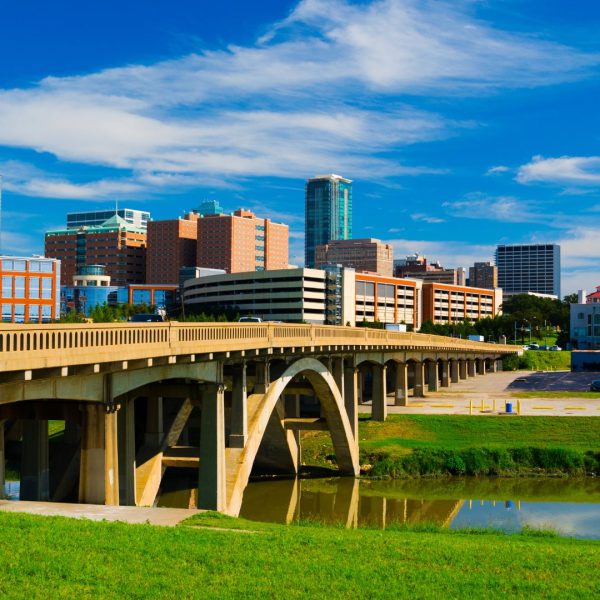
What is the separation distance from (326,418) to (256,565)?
36840 mm

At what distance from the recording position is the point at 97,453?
2362 centimetres

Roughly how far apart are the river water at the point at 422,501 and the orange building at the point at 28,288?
3182 inches

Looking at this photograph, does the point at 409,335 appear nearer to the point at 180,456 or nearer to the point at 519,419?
the point at 519,419

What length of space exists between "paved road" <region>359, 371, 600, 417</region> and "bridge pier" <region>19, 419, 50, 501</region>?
4966cm

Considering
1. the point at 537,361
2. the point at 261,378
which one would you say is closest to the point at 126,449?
the point at 261,378

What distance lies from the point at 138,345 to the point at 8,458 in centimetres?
3876

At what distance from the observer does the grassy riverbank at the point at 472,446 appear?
57.5 m

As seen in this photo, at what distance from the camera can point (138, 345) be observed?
24391 mm

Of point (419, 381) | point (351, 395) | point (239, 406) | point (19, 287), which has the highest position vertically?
point (19, 287)

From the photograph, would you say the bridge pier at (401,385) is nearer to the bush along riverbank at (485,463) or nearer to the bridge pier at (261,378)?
the bush along riverbank at (485,463)

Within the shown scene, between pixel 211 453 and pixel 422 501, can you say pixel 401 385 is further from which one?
pixel 211 453

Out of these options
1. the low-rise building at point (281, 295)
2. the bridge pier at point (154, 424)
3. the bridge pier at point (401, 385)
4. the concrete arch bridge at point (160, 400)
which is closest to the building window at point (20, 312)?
the low-rise building at point (281, 295)

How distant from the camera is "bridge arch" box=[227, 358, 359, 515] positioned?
3484 centimetres

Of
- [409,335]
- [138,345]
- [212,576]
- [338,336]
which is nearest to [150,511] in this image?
[138,345]
